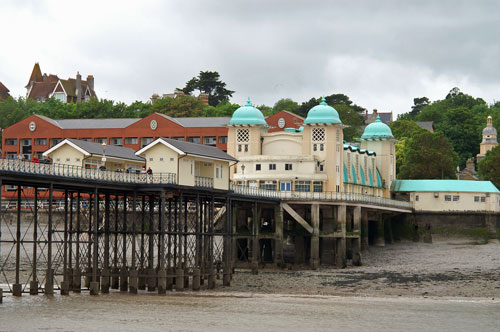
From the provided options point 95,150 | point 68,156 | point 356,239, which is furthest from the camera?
point 356,239

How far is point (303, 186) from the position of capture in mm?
98000

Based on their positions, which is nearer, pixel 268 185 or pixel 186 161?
pixel 186 161

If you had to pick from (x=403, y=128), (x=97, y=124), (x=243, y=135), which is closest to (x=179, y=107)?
(x=97, y=124)

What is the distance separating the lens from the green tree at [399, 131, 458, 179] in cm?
12681

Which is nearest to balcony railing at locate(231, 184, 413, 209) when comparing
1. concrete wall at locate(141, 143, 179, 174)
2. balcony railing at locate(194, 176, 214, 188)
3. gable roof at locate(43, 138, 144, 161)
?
balcony railing at locate(194, 176, 214, 188)

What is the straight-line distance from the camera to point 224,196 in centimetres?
7412

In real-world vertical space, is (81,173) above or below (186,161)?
Answer: below

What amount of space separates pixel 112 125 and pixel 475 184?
50422 millimetres

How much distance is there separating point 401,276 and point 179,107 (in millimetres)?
87782

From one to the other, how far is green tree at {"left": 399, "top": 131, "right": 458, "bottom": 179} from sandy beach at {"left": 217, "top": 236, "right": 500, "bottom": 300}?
80.8 feet

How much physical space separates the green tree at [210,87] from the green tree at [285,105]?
422 inches

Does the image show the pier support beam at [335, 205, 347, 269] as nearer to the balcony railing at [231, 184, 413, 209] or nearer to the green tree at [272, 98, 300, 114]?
the balcony railing at [231, 184, 413, 209]

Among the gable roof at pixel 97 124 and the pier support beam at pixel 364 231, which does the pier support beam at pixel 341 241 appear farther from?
the gable roof at pixel 97 124

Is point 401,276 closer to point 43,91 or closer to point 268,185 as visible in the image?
point 268,185
